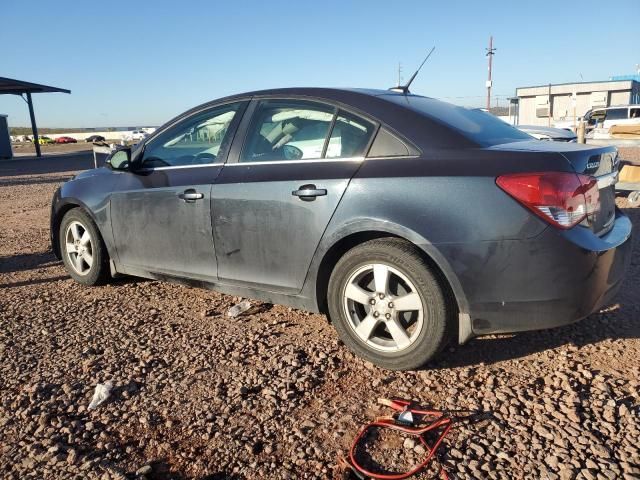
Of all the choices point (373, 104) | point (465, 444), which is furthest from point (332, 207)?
point (465, 444)

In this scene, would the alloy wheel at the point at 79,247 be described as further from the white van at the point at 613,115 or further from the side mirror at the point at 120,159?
the white van at the point at 613,115

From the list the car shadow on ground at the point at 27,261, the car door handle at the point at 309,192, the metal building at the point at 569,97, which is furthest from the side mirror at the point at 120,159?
the metal building at the point at 569,97

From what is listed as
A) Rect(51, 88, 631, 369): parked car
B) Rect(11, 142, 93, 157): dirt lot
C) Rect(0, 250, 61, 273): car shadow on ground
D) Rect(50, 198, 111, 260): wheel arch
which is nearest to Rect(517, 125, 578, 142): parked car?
Rect(51, 88, 631, 369): parked car

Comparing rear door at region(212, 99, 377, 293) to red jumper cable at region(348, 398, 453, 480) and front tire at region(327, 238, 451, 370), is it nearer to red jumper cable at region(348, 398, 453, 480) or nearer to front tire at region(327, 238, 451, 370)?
front tire at region(327, 238, 451, 370)

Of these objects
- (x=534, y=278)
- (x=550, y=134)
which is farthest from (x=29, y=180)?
(x=534, y=278)

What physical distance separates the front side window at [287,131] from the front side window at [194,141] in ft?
0.79

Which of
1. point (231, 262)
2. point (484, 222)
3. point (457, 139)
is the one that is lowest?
point (231, 262)

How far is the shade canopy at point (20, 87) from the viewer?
2755cm

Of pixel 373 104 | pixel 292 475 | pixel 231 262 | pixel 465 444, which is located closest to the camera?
pixel 292 475

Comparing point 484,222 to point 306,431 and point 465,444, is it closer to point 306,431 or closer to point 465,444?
point 465,444

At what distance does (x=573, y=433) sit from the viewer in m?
2.28

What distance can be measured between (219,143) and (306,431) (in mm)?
2162

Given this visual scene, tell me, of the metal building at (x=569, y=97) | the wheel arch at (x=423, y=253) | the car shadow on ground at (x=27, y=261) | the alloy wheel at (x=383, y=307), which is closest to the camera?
the wheel arch at (x=423, y=253)

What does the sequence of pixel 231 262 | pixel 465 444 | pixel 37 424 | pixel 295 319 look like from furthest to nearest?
pixel 295 319, pixel 231 262, pixel 37 424, pixel 465 444
